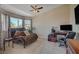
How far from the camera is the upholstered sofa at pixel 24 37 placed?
2.80 meters

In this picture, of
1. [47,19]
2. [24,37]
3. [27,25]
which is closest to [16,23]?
A: [27,25]

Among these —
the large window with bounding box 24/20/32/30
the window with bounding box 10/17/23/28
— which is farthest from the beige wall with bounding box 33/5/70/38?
the window with bounding box 10/17/23/28

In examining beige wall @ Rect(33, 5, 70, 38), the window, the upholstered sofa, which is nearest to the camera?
the window

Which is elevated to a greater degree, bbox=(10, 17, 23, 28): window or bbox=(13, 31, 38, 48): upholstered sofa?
bbox=(10, 17, 23, 28): window

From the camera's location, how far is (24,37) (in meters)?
2.95

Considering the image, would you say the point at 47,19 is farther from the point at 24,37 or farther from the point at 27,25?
the point at 24,37

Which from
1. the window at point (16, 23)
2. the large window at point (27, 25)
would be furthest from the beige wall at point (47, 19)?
the window at point (16, 23)

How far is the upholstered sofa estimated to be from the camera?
2.80 m

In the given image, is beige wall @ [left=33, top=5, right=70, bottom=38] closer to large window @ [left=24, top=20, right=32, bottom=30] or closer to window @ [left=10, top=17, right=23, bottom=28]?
large window @ [left=24, top=20, right=32, bottom=30]

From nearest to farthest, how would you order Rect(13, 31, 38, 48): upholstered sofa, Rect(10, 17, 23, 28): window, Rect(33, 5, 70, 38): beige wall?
Rect(10, 17, 23, 28): window → Rect(13, 31, 38, 48): upholstered sofa → Rect(33, 5, 70, 38): beige wall

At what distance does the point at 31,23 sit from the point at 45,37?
25.1 inches

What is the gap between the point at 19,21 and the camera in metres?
2.73
